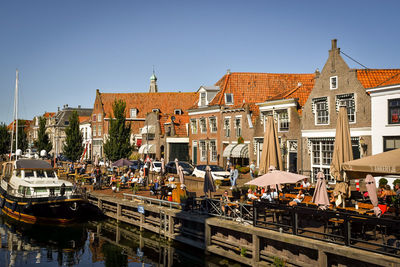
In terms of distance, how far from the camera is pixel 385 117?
25.8 m

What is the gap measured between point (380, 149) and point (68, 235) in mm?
19931

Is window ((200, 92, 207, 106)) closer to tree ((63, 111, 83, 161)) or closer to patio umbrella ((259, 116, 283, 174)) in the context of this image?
tree ((63, 111, 83, 161))

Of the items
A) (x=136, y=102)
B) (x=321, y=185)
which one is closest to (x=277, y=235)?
(x=321, y=185)

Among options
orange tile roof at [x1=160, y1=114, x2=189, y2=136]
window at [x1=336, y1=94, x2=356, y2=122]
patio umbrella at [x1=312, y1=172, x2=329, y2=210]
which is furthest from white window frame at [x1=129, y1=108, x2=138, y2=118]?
patio umbrella at [x1=312, y1=172, x2=329, y2=210]

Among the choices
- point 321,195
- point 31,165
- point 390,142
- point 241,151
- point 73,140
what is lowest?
point 321,195

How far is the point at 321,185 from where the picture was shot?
15.3 meters

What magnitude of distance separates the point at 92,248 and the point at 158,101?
4965 cm

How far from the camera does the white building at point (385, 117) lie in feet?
82.7

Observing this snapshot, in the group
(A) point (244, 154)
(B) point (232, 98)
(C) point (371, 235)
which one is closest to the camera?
(C) point (371, 235)

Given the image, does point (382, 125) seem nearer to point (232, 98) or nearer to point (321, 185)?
point (321, 185)

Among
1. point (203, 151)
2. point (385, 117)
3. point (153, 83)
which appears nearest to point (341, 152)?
point (385, 117)

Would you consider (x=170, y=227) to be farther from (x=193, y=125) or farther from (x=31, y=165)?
(x=193, y=125)

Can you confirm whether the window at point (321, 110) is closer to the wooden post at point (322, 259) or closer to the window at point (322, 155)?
the window at point (322, 155)

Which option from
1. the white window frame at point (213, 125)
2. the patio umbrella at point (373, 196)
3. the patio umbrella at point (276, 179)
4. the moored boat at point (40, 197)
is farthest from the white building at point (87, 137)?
the patio umbrella at point (373, 196)
